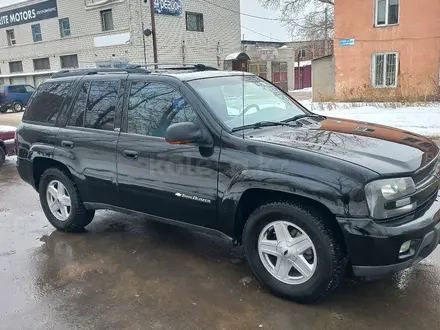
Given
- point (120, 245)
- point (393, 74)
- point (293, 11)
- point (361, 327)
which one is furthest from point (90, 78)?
point (293, 11)

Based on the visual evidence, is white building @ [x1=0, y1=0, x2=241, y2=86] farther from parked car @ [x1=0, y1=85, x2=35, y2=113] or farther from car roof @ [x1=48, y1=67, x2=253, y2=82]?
car roof @ [x1=48, y1=67, x2=253, y2=82]

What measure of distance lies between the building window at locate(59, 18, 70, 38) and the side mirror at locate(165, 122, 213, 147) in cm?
3243

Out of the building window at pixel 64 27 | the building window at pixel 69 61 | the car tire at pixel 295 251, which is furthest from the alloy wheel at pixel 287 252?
the building window at pixel 64 27

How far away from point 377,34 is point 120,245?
19390mm

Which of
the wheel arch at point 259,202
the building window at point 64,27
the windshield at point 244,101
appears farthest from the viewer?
the building window at point 64,27

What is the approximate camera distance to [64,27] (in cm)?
3291

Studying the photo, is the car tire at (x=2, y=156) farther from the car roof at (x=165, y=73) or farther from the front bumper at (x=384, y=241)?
the front bumper at (x=384, y=241)

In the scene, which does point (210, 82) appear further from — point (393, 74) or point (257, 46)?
point (257, 46)

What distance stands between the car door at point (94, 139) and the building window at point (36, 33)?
110 feet

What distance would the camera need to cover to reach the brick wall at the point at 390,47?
19547 millimetres

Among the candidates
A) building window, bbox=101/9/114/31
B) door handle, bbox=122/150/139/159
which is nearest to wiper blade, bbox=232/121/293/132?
door handle, bbox=122/150/139/159

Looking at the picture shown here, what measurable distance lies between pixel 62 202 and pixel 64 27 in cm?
3139

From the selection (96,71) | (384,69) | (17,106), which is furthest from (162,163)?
(17,106)

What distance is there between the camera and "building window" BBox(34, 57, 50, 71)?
34.9 m
